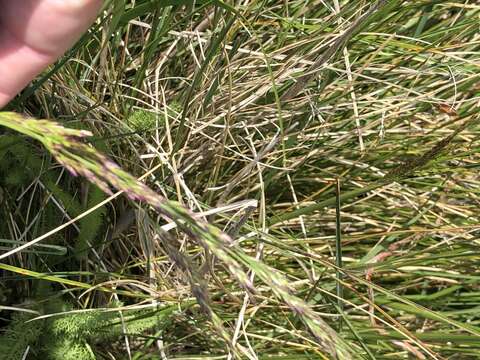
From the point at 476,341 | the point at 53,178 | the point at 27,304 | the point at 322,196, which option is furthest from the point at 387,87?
the point at 27,304

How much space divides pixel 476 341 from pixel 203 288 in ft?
1.72

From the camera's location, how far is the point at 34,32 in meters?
0.64

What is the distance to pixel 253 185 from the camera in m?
1.13

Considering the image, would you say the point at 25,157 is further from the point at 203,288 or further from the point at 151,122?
the point at 203,288

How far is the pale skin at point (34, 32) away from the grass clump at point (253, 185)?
177 millimetres

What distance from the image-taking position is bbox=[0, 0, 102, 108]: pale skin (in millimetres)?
617

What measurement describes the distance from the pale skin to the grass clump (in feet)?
0.58

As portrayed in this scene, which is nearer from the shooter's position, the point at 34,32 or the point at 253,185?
the point at 34,32

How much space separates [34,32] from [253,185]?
558mm

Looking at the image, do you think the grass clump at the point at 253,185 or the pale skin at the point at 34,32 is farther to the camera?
the grass clump at the point at 253,185

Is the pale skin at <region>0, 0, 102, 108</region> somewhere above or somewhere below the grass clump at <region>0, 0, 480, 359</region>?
above

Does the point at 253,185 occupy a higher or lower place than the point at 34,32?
lower

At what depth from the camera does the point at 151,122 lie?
3.26ft

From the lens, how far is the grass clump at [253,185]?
3.04 ft
